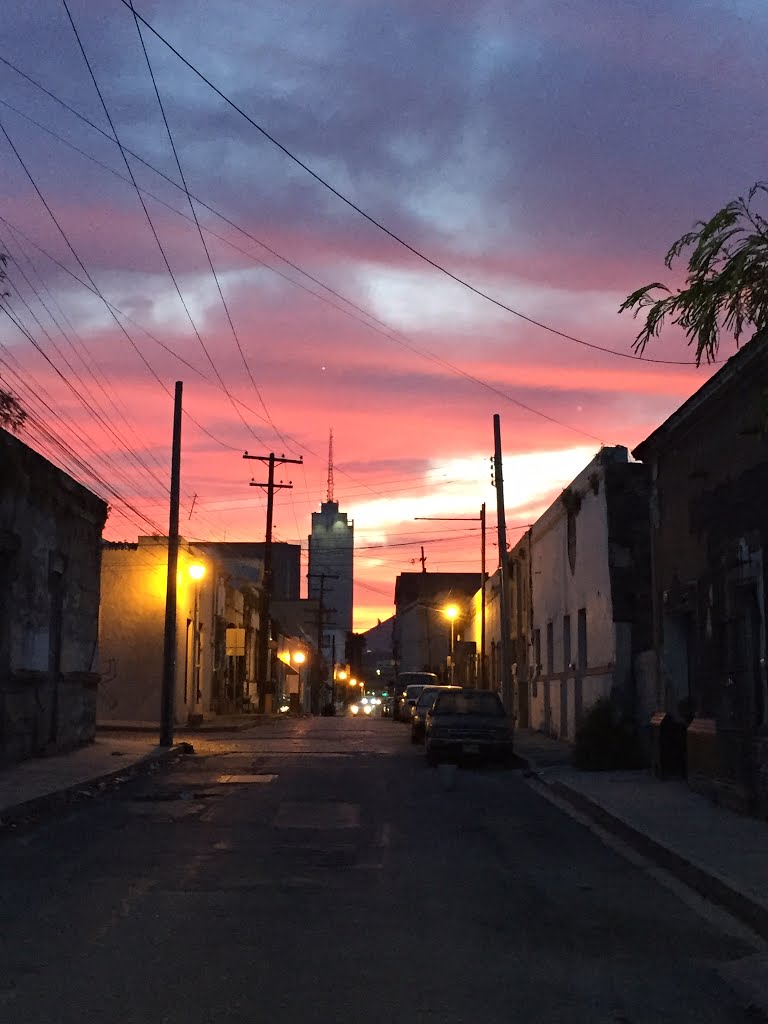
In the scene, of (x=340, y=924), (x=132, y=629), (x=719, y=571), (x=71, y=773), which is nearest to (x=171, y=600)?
(x=71, y=773)

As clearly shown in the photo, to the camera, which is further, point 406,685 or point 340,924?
point 406,685

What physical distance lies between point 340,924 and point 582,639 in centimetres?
2259

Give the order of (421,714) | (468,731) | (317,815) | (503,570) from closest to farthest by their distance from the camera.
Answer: (317,815)
(468,731)
(421,714)
(503,570)

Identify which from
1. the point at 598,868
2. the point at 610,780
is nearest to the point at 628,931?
the point at 598,868

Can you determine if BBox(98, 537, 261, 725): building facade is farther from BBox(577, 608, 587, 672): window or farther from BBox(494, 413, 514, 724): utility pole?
BBox(577, 608, 587, 672): window

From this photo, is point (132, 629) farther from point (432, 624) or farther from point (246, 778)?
point (432, 624)

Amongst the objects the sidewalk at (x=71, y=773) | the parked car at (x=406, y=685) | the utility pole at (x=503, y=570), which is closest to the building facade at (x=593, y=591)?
the utility pole at (x=503, y=570)

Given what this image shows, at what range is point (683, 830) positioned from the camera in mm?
13180

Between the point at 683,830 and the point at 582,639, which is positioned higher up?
the point at 582,639

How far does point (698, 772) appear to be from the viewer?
1738 cm

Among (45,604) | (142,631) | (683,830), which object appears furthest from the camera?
(142,631)

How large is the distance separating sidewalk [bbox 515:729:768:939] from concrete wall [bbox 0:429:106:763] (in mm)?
9874

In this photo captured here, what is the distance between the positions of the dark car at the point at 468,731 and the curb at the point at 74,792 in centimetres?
569

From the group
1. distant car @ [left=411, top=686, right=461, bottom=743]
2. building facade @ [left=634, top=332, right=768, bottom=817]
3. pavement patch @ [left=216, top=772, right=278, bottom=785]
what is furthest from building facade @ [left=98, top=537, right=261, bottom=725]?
building facade @ [left=634, top=332, right=768, bottom=817]
